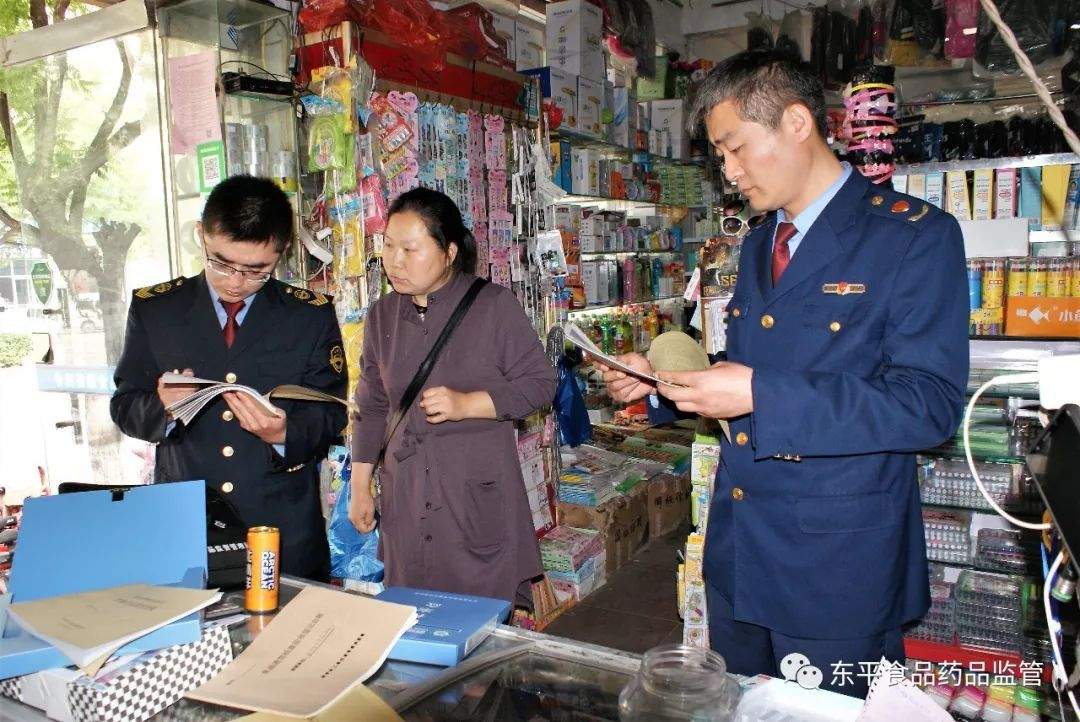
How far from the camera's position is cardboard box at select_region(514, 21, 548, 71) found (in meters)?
5.43

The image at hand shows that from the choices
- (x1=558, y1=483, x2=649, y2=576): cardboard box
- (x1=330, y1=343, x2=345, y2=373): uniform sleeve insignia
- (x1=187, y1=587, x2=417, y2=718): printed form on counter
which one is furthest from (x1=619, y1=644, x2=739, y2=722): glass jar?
(x1=558, y1=483, x2=649, y2=576): cardboard box

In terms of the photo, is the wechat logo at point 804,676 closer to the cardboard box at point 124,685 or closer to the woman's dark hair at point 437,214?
the cardboard box at point 124,685

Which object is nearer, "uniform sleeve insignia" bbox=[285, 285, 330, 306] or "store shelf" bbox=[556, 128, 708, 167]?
"uniform sleeve insignia" bbox=[285, 285, 330, 306]

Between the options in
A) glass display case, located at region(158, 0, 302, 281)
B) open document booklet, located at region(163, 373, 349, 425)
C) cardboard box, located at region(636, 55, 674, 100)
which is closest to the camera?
open document booklet, located at region(163, 373, 349, 425)

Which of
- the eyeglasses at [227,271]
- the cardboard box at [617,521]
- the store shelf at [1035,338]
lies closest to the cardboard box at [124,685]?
the eyeglasses at [227,271]

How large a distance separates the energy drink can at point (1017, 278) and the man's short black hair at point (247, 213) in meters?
2.49

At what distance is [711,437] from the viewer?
3053 mm

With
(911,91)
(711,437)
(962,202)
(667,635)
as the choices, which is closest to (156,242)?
(711,437)

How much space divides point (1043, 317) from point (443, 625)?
2464mm

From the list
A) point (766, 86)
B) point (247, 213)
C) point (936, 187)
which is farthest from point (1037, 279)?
point (247, 213)

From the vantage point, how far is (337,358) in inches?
97.0

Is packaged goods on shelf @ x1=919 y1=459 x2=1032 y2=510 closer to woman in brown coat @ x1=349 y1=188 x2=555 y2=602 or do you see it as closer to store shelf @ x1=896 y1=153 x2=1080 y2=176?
store shelf @ x1=896 y1=153 x2=1080 y2=176

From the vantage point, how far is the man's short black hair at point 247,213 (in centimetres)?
219

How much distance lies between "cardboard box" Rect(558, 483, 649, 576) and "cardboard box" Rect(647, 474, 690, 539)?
0.09 m
